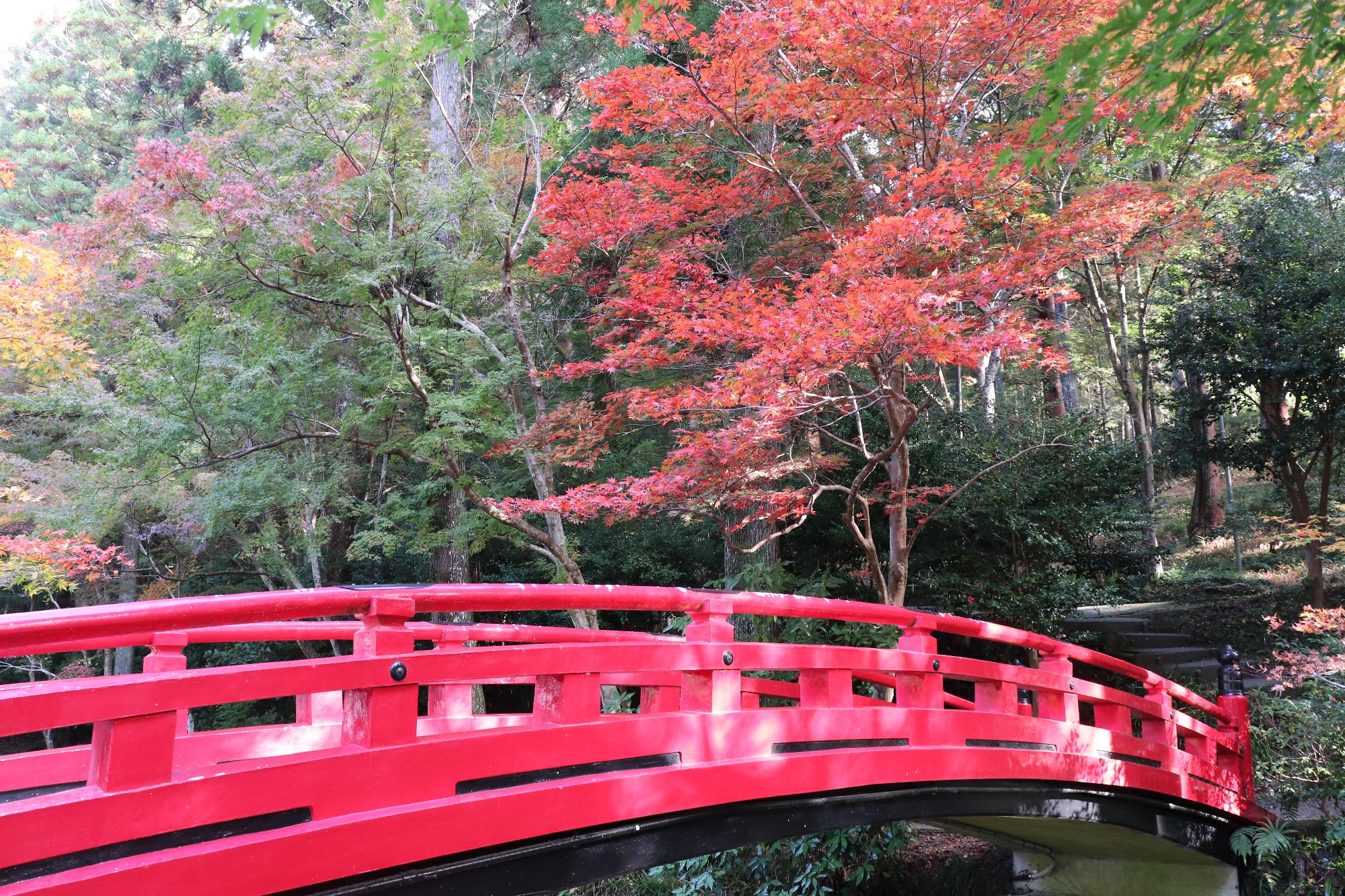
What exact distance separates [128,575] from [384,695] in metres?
13.1

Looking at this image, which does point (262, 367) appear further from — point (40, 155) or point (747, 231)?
point (40, 155)

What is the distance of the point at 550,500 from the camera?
745 centimetres

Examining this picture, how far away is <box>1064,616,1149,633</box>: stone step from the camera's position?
418 inches

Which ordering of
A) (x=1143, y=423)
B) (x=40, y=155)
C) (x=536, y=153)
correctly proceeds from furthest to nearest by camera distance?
(x=40, y=155) → (x=1143, y=423) → (x=536, y=153)

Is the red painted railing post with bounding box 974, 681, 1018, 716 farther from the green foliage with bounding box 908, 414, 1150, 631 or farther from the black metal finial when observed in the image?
the green foliage with bounding box 908, 414, 1150, 631

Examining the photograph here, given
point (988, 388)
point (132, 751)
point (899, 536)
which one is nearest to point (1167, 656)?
point (988, 388)

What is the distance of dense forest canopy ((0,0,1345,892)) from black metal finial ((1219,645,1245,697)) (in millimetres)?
652

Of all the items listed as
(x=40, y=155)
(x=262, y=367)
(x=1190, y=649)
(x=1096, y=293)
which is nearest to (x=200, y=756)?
(x=262, y=367)

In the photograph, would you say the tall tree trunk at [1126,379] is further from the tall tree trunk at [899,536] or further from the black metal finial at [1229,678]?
the tall tree trunk at [899,536]

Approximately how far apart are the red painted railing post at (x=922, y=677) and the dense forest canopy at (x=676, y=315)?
6.66 ft

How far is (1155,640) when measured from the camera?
11.0 m

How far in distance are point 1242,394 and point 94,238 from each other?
14.6 m

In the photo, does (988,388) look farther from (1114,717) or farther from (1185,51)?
(1185,51)

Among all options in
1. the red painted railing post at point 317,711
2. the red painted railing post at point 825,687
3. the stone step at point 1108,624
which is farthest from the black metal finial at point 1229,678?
the red painted railing post at point 317,711
